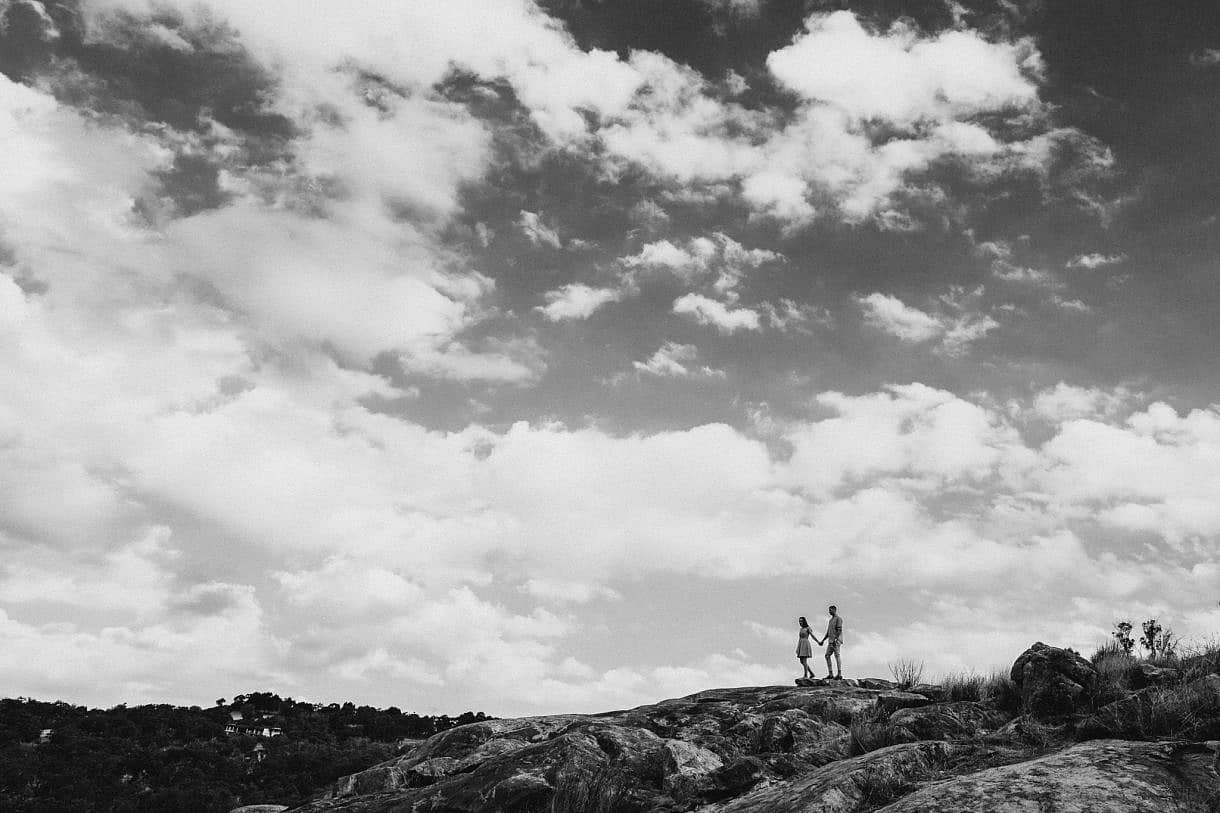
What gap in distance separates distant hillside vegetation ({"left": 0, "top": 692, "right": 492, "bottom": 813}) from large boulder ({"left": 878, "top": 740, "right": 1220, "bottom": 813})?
101ft

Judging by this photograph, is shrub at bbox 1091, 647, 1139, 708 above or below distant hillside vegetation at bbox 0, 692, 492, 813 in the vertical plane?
above

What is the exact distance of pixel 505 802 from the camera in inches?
526

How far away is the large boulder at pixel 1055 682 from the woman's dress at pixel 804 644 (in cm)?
1032

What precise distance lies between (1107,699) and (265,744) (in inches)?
2028

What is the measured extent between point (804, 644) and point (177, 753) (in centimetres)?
4066

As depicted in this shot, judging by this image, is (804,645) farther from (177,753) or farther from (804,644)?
(177,753)

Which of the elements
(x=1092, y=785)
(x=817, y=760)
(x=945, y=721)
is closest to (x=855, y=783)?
(x=1092, y=785)

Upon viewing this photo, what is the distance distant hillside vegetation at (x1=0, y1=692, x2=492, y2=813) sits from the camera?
40.5m

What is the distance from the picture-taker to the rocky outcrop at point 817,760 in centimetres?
838

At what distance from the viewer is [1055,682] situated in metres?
12.8

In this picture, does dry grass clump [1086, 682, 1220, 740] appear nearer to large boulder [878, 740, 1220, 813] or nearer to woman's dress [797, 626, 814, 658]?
large boulder [878, 740, 1220, 813]

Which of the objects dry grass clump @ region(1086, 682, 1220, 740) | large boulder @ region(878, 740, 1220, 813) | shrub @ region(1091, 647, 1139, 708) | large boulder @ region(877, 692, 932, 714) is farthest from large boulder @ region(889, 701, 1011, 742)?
large boulder @ region(878, 740, 1220, 813)

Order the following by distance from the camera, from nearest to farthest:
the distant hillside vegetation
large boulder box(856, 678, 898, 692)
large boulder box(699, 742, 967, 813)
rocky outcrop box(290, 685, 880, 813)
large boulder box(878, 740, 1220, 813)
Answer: large boulder box(878, 740, 1220, 813)
large boulder box(699, 742, 967, 813)
rocky outcrop box(290, 685, 880, 813)
large boulder box(856, 678, 898, 692)
the distant hillside vegetation

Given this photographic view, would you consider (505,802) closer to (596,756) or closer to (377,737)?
(596,756)
